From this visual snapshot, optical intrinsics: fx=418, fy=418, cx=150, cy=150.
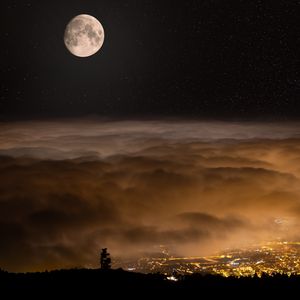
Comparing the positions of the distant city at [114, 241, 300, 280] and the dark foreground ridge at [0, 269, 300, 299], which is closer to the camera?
the dark foreground ridge at [0, 269, 300, 299]

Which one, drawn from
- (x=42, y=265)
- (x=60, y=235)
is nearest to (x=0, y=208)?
(x=60, y=235)

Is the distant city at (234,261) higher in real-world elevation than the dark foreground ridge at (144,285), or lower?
lower

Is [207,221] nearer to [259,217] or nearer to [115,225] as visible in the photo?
[259,217]

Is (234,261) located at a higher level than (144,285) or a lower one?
lower

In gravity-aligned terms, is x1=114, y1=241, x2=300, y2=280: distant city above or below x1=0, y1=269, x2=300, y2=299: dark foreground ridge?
below

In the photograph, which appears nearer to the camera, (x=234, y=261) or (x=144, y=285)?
(x=144, y=285)
